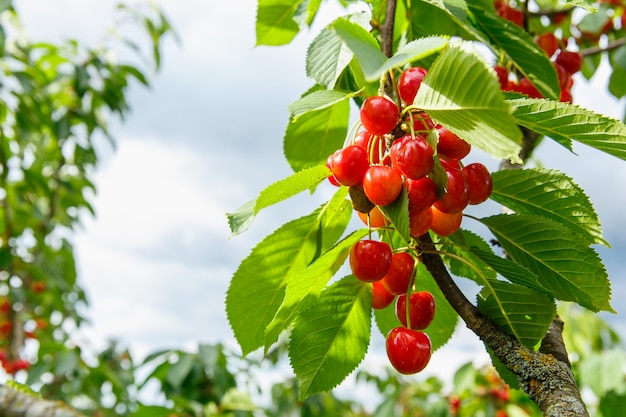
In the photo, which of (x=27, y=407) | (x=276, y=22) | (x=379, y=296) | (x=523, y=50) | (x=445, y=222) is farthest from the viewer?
(x=276, y=22)

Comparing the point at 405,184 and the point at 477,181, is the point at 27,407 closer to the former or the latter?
the point at 405,184

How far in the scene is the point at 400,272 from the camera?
0.80 metres

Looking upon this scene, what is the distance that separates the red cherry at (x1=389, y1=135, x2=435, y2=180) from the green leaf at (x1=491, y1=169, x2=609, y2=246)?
187 mm

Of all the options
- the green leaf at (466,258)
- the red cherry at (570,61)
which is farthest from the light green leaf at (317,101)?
the red cherry at (570,61)

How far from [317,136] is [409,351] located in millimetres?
458

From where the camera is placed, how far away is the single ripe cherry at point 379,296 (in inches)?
34.6

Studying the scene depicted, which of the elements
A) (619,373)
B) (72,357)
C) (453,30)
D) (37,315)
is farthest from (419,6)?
(37,315)

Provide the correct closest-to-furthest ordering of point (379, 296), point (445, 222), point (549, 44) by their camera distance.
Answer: point (445, 222) → point (379, 296) → point (549, 44)

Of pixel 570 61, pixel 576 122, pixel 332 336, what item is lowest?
pixel 332 336

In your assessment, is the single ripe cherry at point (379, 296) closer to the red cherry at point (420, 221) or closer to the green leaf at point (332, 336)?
the green leaf at point (332, 336)

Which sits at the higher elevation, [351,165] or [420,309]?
[351,165]

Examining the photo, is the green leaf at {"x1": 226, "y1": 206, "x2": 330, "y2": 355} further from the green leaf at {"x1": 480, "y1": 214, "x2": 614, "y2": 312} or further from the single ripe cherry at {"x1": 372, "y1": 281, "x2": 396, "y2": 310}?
the green leaf at {"x1": 480, "y1": 214, "x2": 614, "y2": 312}

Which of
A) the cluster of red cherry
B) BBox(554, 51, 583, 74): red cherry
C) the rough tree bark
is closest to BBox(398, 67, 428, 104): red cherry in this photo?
the cluster of red cherry

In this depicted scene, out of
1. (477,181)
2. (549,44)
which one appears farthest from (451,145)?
(549,44)
